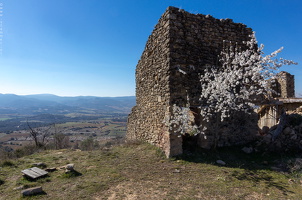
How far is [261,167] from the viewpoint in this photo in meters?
6.46

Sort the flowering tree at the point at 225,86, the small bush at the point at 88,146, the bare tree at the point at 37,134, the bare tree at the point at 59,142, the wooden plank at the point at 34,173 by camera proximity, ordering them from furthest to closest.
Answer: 1. the bare tree at the point at 59,142
2. the bare tree at the point at 37,134
3. the small bush at the point at 88,146
4. the flowering tree at the point at 225,86
5. the wooden plank at the point at 34,173

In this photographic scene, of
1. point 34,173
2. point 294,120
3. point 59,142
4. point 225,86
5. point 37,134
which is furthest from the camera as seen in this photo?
point 37,134

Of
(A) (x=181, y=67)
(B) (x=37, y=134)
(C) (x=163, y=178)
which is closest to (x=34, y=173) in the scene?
(C) (x=163, y=178)

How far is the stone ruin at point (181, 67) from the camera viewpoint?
728cm

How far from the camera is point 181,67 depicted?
7.42 m

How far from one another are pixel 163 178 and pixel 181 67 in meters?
→ 4.29

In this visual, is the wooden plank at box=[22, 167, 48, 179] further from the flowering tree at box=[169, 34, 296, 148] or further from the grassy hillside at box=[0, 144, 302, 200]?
the flowering tree at box=[169, 34, 296, 148]

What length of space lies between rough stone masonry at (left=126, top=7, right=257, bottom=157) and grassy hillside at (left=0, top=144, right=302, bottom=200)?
3.61 feet

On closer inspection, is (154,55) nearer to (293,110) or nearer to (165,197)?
(165,197)

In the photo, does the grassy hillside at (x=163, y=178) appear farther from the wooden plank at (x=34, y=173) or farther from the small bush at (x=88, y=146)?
the small bush at (x=88, y=146)

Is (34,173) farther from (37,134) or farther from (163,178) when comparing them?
(37,134)

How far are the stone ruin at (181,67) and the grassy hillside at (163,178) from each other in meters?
0.95


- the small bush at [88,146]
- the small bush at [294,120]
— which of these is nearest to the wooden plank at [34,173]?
the small bush at [88,146]

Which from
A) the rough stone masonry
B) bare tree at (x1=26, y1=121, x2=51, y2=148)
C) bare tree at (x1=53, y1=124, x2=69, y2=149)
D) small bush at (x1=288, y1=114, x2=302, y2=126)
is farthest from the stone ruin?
bare tree at (x1=53, y1=124, x2=69, y2=149)
